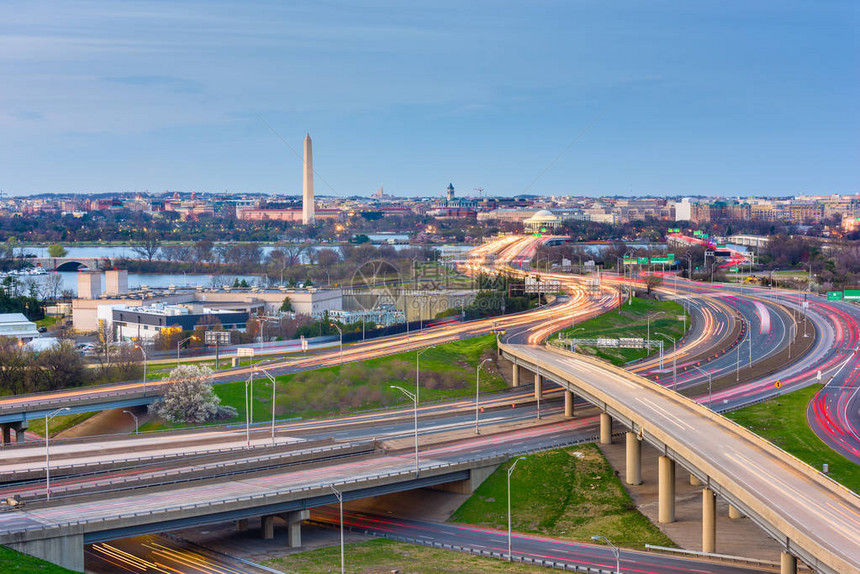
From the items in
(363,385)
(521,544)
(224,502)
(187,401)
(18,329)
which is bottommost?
(521,544)

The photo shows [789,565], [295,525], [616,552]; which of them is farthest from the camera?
[295,525]

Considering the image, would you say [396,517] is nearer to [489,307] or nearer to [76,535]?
[76,535]

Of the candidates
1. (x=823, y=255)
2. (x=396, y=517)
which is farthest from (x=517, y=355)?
(x=823, y=255)

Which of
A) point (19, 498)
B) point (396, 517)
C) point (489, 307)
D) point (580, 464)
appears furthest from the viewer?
point (489, 307)

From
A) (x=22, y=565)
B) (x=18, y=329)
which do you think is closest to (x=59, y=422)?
(x=22, y=565)

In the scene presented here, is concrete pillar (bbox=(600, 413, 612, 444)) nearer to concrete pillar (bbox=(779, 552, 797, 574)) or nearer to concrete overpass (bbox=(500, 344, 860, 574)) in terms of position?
concrete overpass (bbox=(500, 344, 860, 574))

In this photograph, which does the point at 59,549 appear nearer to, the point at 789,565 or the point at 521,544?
the point at 521,544

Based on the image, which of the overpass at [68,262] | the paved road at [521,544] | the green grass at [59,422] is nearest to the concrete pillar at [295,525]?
the paved road at [521,544]
